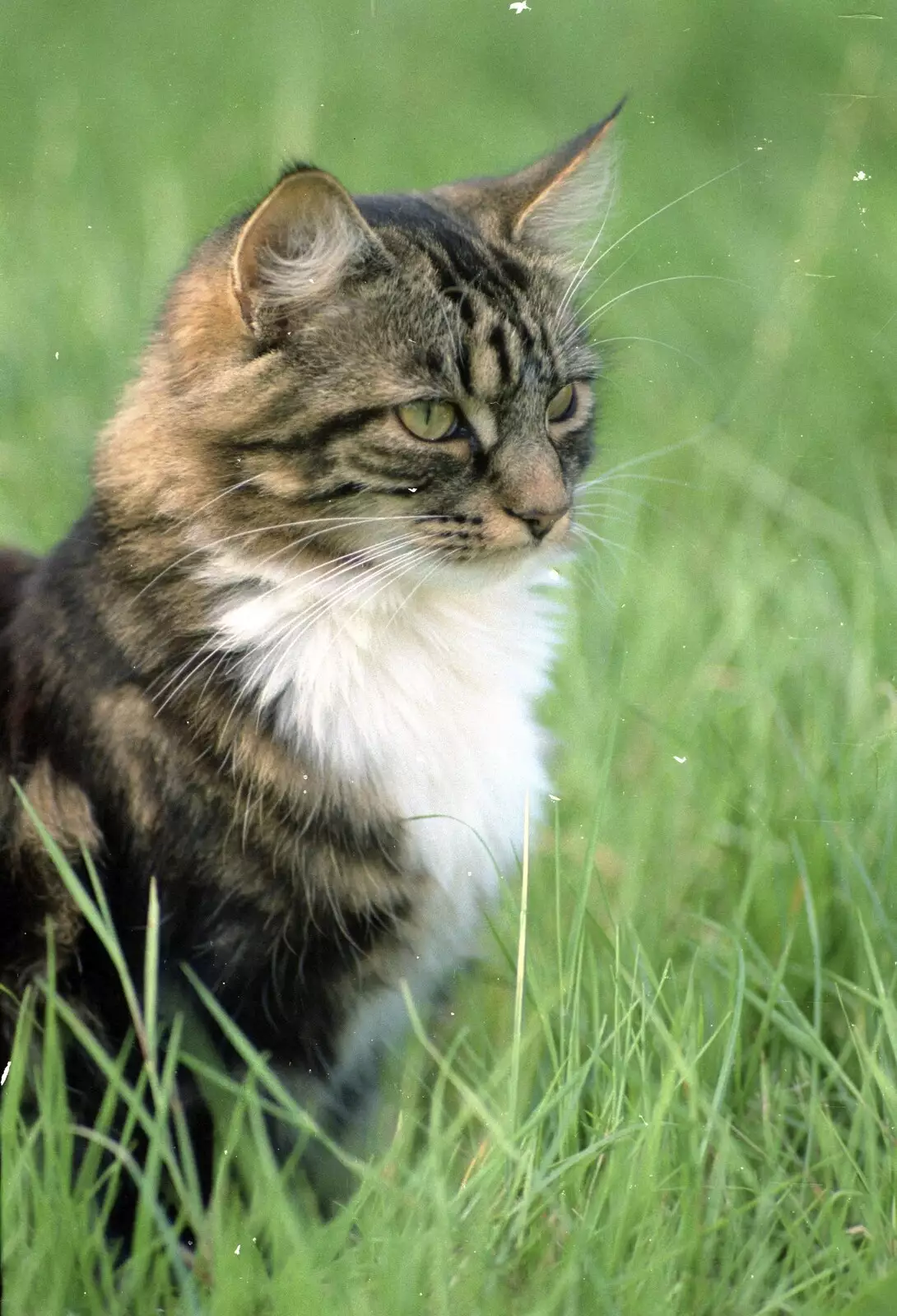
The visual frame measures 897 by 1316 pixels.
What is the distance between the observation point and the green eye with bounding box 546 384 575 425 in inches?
95.3

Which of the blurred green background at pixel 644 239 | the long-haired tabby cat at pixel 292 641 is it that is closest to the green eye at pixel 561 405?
the long-haired tabby cat at pixel 292 641

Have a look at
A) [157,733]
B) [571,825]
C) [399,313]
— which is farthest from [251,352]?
[571,825]

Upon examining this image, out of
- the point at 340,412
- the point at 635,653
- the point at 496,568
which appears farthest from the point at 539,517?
the point at 635,653

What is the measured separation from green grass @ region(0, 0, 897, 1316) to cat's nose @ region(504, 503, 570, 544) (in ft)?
0.72

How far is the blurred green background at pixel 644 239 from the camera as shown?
10.6 feet

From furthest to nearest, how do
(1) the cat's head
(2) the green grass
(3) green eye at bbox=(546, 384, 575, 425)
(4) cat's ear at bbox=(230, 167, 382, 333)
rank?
(3) green eye at bbox=(546, 384, 575, 425)
(1) the cat's head
(4) cat's ear at bbox=(230, 167, 382, 333)
(2) the green grass

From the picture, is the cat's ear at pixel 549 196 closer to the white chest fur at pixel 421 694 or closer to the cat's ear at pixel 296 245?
the cat's ear at pixel 296 245

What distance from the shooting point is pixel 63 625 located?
2.18 m

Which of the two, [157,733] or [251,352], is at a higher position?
[251,352]

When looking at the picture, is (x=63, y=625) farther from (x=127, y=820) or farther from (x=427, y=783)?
(x=427, y=783)

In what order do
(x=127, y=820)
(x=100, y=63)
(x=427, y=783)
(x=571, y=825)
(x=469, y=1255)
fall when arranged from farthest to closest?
1. (x=100, y=63)
2. (x=571, y=825)
3. (x=427, y=783)
4. (x=127, y=820)
5. (x=469, y=1255)

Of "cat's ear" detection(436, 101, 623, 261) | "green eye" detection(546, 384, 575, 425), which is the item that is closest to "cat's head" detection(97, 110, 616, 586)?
"green eye" detection(546, 384, 575, 425)

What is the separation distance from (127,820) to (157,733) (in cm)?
13

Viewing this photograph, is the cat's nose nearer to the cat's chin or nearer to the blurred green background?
the cat's chin
